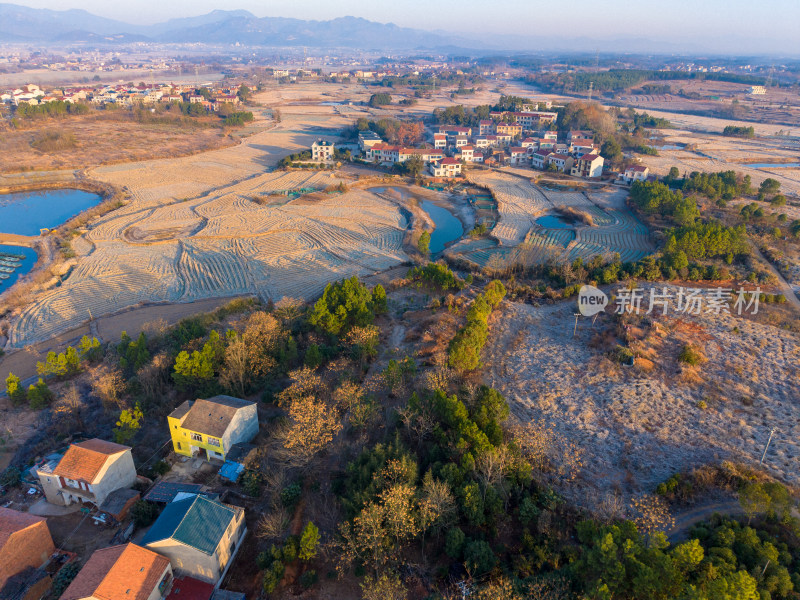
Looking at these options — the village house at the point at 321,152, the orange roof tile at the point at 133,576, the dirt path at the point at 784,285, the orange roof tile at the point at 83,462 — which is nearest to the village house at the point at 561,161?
the dirt path at the point at 784,285

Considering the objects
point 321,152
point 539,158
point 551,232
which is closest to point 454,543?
point 551,232

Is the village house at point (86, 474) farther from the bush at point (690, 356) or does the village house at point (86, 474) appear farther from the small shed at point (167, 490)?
the bush at point (690, 356)

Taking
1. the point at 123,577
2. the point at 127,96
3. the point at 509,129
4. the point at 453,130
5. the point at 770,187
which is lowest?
the point at 123,577

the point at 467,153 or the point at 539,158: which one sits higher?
the point at 467,153

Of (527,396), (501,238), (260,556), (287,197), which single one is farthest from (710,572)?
(287,197)

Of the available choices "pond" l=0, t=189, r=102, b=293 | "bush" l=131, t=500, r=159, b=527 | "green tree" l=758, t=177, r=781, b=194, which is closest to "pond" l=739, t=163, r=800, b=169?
"green tree" l=758, t=177, r=781, b=194

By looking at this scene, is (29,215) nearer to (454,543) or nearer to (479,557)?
(454,543)

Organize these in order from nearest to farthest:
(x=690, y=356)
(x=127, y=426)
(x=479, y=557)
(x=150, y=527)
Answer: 1. (x=479, y=557)
2. (x=150, y=527)
3. (x=127, y=426)
4. (x=690, y=356)
